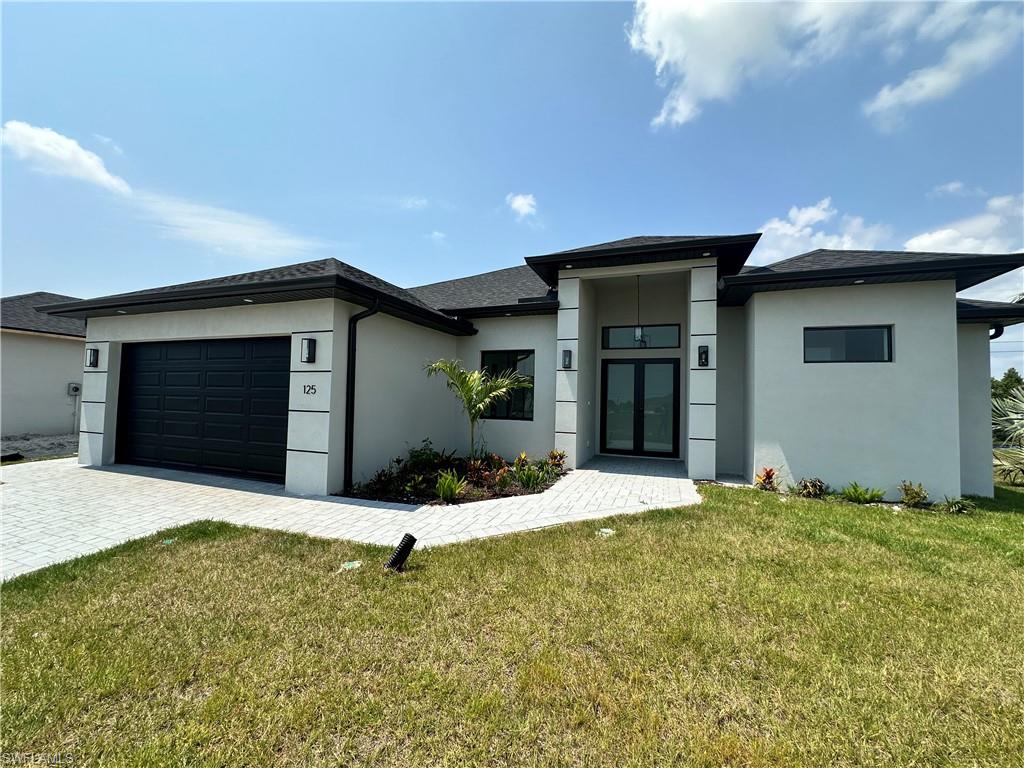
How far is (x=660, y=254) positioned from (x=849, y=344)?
12.2 ft

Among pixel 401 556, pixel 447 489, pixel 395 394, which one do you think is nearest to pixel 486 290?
pixel 395 394

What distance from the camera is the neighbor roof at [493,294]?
940cm

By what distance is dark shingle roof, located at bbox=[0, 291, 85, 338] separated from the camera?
1230 centimetres

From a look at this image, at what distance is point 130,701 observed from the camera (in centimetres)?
217

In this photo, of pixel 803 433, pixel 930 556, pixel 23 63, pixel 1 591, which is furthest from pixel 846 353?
pixel 23 63

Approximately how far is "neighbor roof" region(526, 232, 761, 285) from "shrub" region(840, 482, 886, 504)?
15.0 ft

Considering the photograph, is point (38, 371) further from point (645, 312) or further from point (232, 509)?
point (645, 312)

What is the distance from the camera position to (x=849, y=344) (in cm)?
713

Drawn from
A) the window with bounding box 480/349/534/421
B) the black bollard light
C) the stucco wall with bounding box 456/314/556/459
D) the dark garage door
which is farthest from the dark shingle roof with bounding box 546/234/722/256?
the black bollard light

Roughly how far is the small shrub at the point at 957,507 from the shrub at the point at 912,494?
9.1 inches

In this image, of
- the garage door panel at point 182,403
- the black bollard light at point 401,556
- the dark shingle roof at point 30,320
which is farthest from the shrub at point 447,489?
the dark shingle roof at point 30,320

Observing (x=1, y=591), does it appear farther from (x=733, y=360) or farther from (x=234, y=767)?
(x=733, y=360)

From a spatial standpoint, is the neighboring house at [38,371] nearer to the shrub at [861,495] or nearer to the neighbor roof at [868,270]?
the neighbor roof at [868,270]

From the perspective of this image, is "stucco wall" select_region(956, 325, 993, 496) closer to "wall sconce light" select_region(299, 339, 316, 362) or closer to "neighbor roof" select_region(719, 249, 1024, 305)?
"neighbor roof" select_region(719, 249, 1024, 305)
